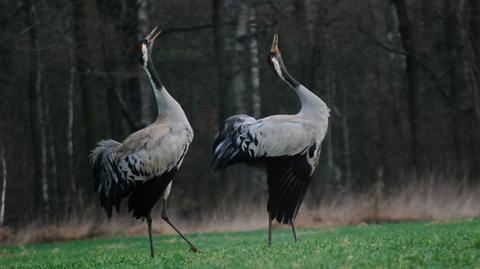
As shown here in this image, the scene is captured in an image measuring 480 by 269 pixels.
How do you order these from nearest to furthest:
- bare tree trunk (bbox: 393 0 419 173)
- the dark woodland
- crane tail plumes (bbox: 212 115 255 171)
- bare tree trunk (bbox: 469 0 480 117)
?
crane tail plumes (bbox: 212 115 255 171) < the dark woodland < bare tree trunk (bbox: 469 0 480 117) < bare tree trunk (bbox: 393 0 419 173)

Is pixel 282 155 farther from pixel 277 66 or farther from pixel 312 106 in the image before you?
pixel 277 66

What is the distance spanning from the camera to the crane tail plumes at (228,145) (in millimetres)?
12781

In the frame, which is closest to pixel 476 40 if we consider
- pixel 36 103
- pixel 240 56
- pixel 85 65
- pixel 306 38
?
pixel 306 38

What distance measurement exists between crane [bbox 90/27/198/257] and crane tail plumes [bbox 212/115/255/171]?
35.6 inches

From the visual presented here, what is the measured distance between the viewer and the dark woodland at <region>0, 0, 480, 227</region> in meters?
25.7

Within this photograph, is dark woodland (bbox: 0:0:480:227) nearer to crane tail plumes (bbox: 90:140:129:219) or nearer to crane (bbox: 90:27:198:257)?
crane tail plumes (bbox: 90:140:129:219)

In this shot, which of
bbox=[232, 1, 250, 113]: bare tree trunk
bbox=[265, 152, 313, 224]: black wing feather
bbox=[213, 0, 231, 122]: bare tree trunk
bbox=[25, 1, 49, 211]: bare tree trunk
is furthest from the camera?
bbox=[213, 0, 231, 122]: bare tree trunk

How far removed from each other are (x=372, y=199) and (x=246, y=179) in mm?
5152

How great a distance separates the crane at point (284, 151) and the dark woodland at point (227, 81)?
11.2m

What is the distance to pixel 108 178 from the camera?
39.6 feet

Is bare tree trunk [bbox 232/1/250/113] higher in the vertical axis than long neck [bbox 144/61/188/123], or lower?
higher

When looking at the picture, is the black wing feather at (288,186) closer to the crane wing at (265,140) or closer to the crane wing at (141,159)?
A: the crane wing at (265,140)

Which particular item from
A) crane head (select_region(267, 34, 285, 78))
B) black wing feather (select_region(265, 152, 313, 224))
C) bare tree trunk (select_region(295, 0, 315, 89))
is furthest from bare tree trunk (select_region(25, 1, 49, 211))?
black wing feather (select_region(265, 152, 313, 224))

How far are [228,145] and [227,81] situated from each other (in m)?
14.1
